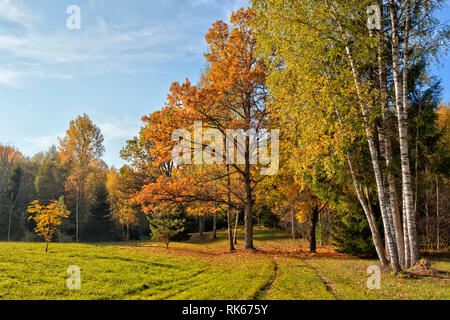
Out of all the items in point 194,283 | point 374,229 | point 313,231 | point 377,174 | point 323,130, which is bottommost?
point 313,231

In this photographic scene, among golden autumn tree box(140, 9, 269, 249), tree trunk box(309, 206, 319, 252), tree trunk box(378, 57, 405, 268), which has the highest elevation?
golden autumn tree box(140, 9, 269, 249)

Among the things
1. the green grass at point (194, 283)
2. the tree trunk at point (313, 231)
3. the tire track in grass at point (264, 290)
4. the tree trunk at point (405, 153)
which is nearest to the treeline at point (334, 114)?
the tree trunk at point (405, 153)

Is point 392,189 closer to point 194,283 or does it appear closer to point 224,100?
point 194,283

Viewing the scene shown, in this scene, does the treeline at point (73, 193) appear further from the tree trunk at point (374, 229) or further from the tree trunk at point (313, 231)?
the tree trunk at point (374, 229)

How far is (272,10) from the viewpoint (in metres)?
10.6

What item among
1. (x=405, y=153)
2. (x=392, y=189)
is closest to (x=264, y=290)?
(x=392, y=189)

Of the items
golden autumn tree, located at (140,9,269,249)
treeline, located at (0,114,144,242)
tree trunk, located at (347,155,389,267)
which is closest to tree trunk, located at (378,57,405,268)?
tree trunk, located at (347,155,389,267)

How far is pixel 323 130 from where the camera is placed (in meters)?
9.47

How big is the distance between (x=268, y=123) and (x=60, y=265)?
38.9 ft

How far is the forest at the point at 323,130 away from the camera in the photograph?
9227mm

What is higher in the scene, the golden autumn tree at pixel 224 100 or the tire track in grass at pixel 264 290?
the golden autumn tree at pixel 224 100

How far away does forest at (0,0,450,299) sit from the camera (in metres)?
9.23

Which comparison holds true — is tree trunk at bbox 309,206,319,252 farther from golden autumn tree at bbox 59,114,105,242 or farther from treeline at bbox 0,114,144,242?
golden autumn tree at bbox 59,114,105,242
